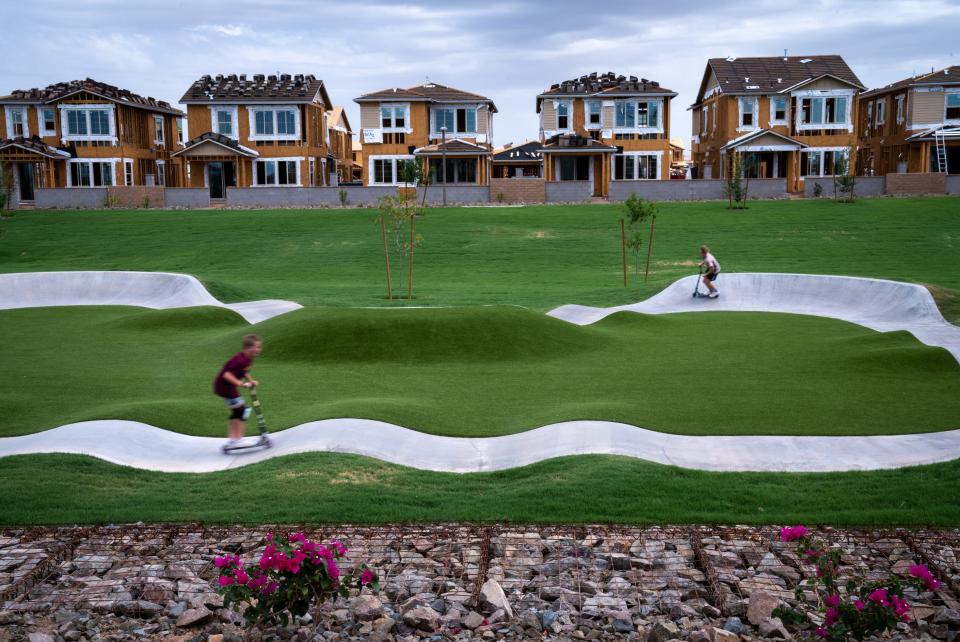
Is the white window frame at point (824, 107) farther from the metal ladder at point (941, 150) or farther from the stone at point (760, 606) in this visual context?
the stone at point (760, 606)

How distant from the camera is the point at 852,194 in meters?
52.4

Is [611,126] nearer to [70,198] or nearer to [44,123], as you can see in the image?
[70,198]

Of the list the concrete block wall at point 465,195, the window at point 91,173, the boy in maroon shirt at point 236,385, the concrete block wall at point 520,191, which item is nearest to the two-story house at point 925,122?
the concrete block wall at point 520,191

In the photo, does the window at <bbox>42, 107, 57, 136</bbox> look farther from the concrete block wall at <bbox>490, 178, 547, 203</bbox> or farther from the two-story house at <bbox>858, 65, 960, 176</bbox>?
the two-story house at <bbox>858, 65, 960, 176</bbox>

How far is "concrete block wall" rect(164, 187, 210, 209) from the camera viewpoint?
56.1 metres

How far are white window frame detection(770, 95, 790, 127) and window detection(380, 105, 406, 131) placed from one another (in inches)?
1012

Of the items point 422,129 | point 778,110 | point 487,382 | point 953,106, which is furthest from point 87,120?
point 953,106

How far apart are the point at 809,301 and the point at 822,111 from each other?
4128 cm

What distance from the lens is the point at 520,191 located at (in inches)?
2222

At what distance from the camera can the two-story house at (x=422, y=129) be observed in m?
65.1

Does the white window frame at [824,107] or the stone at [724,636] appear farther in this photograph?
the white window frame at [824,107]

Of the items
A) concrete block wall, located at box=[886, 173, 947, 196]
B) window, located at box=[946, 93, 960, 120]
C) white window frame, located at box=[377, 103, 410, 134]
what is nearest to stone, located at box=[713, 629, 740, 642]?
concrete block wall, located at box=[886, 173, 947, 196]

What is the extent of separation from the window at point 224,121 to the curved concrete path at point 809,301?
44.9 meters

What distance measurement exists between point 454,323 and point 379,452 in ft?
28.5
